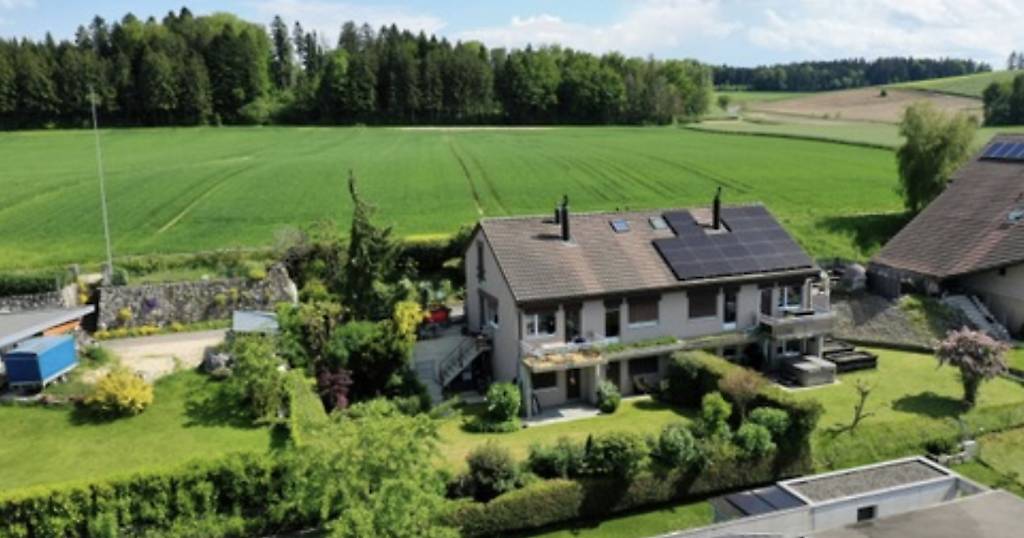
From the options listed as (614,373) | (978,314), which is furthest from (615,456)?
(978,314)

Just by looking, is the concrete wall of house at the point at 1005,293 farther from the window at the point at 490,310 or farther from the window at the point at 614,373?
the window at the point at 490,310

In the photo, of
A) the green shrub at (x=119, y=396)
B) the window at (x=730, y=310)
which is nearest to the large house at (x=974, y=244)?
the window at (x=730, y=310)

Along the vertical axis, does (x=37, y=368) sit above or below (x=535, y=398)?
above

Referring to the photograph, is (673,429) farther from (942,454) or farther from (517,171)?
(517,171)

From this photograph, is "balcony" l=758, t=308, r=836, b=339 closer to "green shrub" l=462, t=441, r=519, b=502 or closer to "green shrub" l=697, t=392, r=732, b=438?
"green shrub" l=697, t=392, r=732, b=438

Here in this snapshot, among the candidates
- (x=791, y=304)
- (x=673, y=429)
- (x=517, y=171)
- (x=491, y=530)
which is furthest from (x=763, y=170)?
(x=491, y=530)

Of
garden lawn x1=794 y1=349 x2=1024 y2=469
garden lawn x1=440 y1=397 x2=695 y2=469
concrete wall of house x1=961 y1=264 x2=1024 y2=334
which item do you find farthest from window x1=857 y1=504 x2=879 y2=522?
concrete wall of house x1=961 y1=264 x2=1024 y2=334
